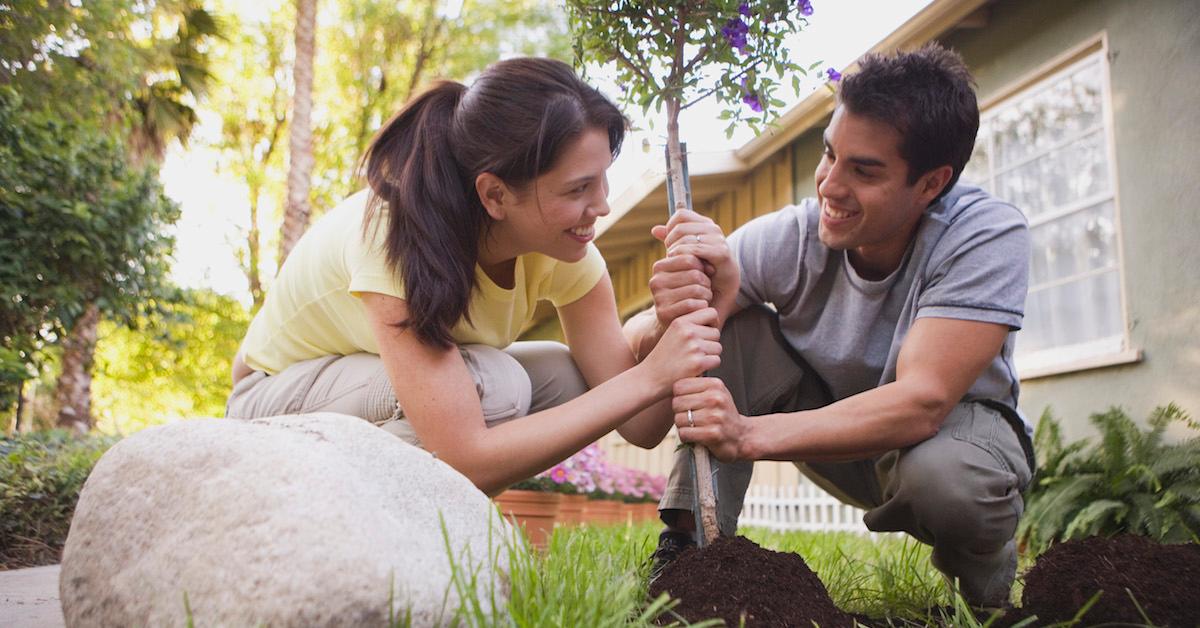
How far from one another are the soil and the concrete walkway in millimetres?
1695

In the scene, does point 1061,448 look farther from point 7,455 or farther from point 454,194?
point 7,455

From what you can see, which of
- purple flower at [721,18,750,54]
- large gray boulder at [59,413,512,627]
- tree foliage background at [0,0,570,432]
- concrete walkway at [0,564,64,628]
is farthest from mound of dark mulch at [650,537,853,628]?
tree foliage background at [0,0,570,432]

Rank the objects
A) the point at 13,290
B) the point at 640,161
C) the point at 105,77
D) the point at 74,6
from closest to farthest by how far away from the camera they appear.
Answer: the point at 640,161 < the point at 13,290 < the point at 74,6 < the point at 105,77

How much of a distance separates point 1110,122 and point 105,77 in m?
8.96

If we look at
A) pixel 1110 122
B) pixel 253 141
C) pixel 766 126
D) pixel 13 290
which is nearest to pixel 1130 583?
pixel 766 126

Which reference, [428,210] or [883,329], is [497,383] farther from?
[883,329]

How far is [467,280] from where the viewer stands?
264 centimetres

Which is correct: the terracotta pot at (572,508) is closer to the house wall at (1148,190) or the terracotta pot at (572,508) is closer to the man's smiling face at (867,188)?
the house wall at (1148,190)

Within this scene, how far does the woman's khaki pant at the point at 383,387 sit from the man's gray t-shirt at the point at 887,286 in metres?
0.75

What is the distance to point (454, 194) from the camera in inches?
104

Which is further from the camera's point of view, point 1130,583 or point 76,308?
point 76,308

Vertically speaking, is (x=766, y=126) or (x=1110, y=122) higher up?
(x=1110, y=122)

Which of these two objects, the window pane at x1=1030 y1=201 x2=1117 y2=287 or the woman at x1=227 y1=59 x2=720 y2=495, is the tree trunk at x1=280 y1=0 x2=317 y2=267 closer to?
the window pane at x1=1030 y1=201 x2=1117 y2=287

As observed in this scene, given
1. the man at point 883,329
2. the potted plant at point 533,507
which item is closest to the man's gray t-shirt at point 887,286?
the man at point 883,329
